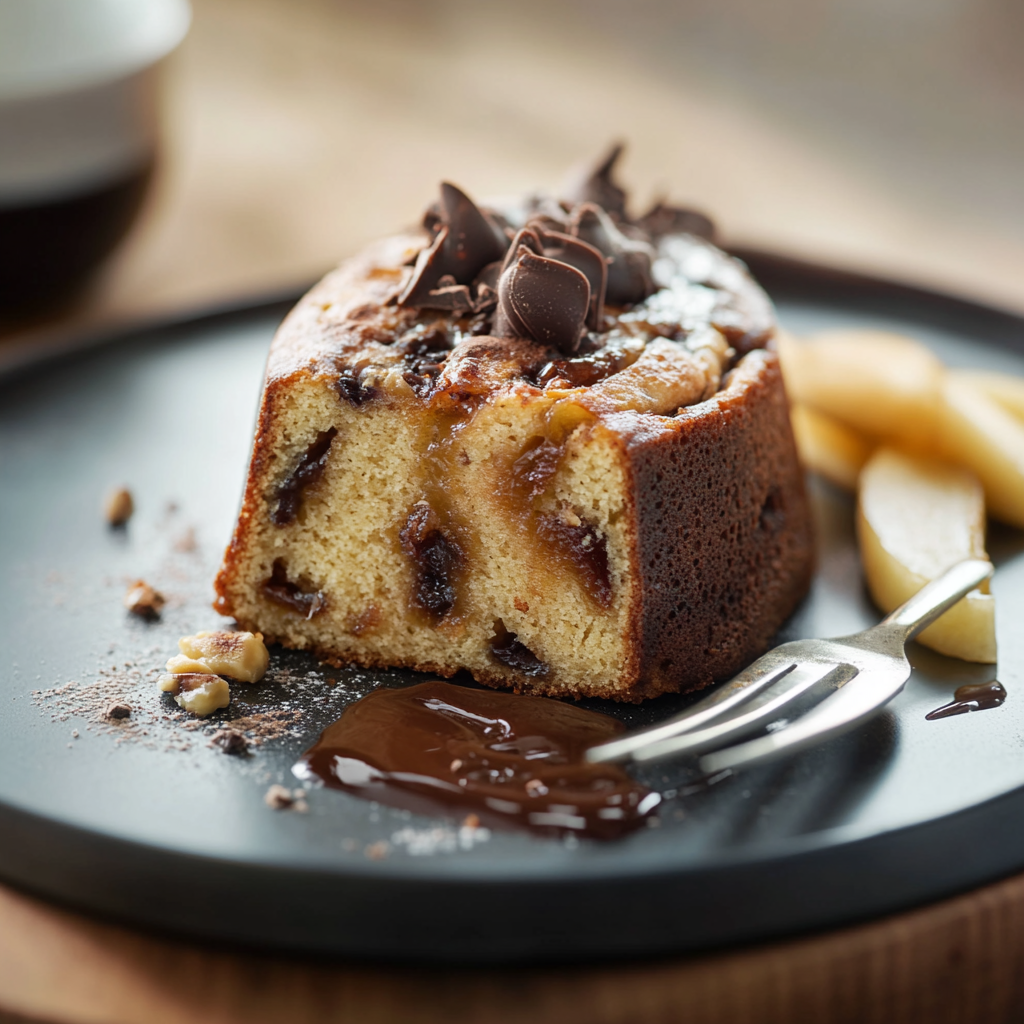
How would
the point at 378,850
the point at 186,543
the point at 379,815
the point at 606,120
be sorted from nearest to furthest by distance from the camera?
the point at 378,850 < the point at 379,815 < the point at 186,543 < the point at 606,120

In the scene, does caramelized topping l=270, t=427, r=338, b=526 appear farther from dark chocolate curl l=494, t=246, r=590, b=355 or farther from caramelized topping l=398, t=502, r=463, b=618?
dark chocolate curl l=494, t=246, r=590, b=355

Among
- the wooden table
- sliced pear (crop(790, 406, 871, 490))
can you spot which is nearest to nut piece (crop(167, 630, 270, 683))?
the wooden table

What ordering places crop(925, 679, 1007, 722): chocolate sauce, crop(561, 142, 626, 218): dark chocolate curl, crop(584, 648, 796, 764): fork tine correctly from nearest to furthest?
crop(584, 648, 796, 764): fork tine → crop(925, 679, 1007, 722): chocolate sauce → crop(561, 142, 626, 218): dark chocolate curl

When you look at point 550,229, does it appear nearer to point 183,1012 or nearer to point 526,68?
point 183,1012

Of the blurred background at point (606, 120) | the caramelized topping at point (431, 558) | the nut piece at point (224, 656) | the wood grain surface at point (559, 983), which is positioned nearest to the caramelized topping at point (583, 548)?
the caramelized topping at point (431, 558)

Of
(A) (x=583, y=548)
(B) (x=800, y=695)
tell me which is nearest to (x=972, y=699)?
(B) (x=800, y=695)

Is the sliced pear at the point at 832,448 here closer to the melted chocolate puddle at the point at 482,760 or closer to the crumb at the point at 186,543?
the melted chocolate puddle at the point at 482,760

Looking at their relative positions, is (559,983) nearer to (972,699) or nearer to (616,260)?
(972,699)
